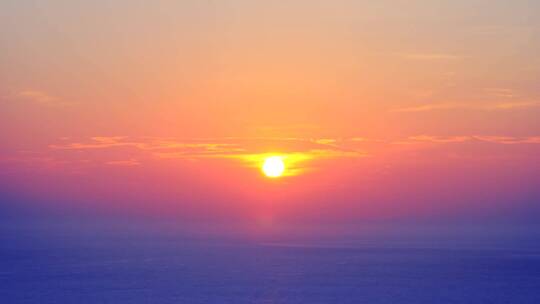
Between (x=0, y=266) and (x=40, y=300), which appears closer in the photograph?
(x=40, y=300)

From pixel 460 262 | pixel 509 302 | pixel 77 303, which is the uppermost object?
pixel 460 262

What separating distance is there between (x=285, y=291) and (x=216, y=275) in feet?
58.0

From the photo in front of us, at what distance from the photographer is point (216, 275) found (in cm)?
8194

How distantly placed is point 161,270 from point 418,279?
103 feet

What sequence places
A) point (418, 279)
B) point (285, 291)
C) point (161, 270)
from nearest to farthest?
point (285, 291) → point (418, 279) → point (161, 270)

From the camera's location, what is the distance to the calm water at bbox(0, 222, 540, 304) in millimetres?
62625

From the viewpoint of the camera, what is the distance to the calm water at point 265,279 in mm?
62625

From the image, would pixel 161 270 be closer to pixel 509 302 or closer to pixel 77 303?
pixel 77 303

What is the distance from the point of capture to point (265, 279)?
77000mm

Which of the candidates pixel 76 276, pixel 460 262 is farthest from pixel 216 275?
pixel 460 262

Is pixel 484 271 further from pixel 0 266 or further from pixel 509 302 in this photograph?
pixel 0 266

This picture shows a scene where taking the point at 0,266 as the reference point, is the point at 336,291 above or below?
below

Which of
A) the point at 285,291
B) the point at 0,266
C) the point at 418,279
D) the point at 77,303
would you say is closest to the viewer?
the point at 77,303

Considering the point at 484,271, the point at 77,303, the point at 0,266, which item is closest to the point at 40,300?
the point at 77,303
